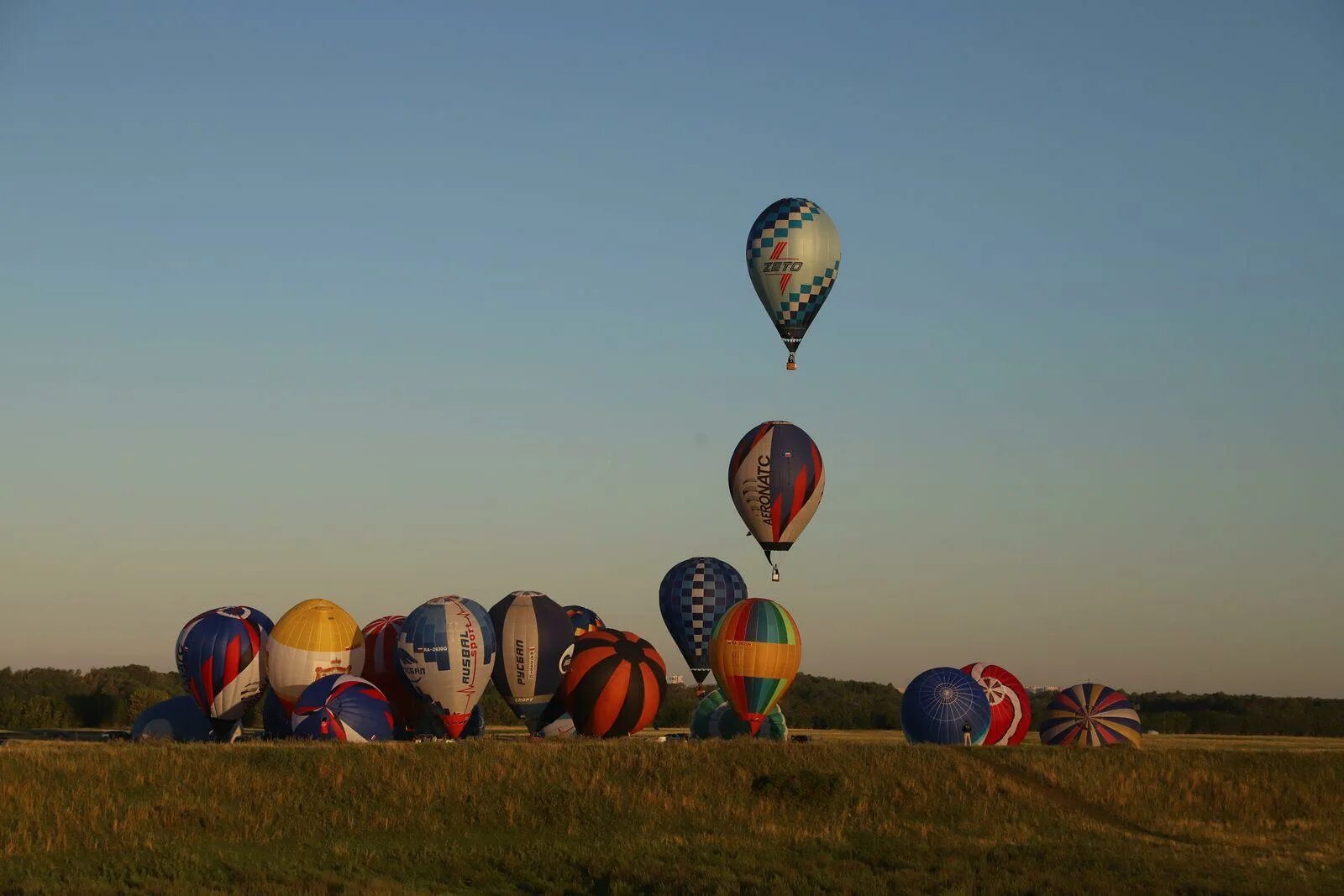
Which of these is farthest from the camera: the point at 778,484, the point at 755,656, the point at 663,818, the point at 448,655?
the point at 778,484

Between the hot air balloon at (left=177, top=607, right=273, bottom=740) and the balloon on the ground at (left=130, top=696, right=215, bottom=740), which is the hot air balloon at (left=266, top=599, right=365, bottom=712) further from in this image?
the balloon on the ground at (left=130, top=696, right=215, bottom=740)

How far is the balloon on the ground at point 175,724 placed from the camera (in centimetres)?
4422

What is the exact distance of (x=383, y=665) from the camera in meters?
44.7

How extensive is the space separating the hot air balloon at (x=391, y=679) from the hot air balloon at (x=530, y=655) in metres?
2.44

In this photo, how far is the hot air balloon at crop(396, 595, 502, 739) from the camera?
139ft

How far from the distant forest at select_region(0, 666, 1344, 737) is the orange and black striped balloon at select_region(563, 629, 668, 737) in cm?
1304

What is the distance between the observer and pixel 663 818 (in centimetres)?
3441

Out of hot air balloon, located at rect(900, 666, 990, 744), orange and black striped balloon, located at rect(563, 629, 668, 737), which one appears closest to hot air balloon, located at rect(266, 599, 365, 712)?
orange and black striped balloon, located at rect(563, 629, 668, 737)

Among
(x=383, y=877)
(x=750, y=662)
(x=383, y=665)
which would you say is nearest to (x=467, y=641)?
(x=383, y=665)

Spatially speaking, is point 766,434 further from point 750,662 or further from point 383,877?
point 383,877

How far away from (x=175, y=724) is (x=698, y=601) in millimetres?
16032

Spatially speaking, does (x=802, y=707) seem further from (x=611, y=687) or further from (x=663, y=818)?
(x=663, y=818)

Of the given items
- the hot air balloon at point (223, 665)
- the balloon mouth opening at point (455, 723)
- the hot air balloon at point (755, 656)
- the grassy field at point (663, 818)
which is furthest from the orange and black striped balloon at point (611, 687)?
the hot air balloon at point (223, 665)

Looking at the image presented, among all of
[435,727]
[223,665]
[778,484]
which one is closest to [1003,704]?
[778,484]
